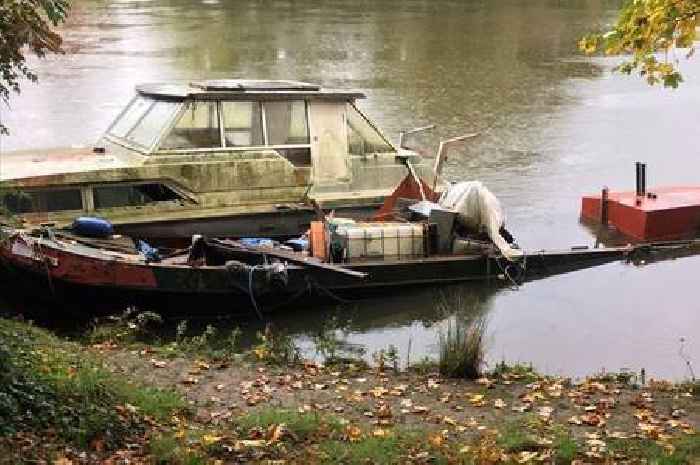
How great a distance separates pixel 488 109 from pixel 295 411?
1969cm

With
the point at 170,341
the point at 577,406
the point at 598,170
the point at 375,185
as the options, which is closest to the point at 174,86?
the point at 375,185

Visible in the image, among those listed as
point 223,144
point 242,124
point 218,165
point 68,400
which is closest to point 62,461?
point 68,400

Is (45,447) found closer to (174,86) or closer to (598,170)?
(174,86)

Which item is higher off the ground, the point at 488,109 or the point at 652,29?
the point at 652,29

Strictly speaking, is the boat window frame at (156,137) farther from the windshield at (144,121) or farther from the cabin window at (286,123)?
the cabin window at (286,123)

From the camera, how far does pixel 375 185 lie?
13.5 meters

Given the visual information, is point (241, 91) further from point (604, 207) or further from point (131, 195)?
point (604, 207)

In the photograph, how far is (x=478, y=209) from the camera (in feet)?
41.0

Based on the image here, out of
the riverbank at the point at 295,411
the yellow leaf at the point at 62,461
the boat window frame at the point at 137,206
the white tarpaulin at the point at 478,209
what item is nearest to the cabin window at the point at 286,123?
the boat window frame at the point at 137,206

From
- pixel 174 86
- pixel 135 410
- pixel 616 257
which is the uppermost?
pixel 174 86

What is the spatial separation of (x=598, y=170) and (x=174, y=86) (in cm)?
1069

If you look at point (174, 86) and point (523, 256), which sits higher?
point (174, 86)

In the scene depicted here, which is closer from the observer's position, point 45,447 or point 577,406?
point 45,447

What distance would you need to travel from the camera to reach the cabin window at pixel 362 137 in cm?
1328
